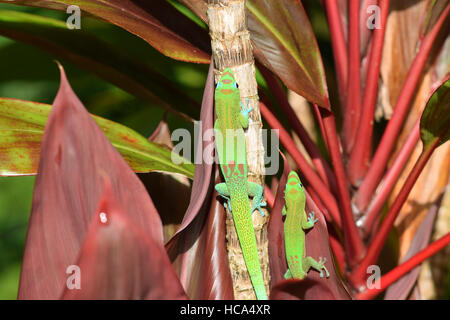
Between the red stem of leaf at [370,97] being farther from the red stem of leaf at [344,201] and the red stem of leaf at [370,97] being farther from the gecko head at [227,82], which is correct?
the gecko head at [227,82]

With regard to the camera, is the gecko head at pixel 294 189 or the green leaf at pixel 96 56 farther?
the green leaf at pixel 96 56

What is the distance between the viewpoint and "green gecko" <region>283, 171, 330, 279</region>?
672mm

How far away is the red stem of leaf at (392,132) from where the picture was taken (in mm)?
834

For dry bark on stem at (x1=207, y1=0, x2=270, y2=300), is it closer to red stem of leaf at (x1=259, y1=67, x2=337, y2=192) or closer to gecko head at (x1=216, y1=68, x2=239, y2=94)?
gecko head at (x1=216, y1=68, x2=239, y2=94)

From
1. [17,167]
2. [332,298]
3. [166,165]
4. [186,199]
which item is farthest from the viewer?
[186,199]

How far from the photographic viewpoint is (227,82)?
62cm

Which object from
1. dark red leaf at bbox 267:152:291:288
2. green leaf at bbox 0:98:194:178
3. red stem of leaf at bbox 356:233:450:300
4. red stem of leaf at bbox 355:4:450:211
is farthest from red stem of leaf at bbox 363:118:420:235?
green leaf at bbox 0:98:194:178

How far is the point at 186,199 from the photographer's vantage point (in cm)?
87

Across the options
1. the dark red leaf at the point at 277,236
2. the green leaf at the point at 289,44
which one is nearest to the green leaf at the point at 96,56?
the green leaf at the point at 289,44

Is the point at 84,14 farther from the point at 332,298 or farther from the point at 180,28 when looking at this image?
the point at 332,298

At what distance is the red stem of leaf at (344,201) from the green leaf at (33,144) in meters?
0.26

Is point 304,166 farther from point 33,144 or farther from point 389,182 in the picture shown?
point 33,144
